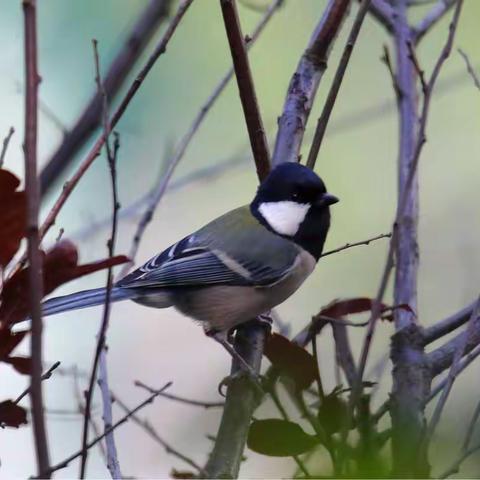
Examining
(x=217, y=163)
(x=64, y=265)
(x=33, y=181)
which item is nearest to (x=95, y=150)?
(x=64, y=265)

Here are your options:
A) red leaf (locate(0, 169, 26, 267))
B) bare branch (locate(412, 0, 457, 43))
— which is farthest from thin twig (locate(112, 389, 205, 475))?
bare branch (locate(412, 0, 457, 43))

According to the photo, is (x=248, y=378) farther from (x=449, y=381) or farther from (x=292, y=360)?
(x=449, y=381)

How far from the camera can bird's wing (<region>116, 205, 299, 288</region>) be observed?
7.14 feet

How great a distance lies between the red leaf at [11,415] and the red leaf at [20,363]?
53 mm

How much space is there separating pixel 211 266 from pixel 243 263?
8cm

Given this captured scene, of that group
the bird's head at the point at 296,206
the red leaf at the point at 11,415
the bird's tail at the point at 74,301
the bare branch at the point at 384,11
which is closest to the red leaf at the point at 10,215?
the red leaf at the point at 11,415

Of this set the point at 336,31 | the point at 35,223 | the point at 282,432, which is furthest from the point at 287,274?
the point at 35,223

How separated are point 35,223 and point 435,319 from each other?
2620 millimetres

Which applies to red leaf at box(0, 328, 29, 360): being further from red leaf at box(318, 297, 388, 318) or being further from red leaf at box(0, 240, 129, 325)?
red leaf at box(318, 297, 388, 318)

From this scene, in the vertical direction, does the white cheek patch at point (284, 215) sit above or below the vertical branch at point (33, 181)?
above

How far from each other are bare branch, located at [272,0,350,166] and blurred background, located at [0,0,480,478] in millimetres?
986

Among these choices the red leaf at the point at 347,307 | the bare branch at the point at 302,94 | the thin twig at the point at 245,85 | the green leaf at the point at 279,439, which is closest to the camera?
the green leaf at the point at 279,439

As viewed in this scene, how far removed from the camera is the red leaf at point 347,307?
1374 mm

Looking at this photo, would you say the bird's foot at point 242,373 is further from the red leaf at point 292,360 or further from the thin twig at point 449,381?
the thin twig at point 449,381
